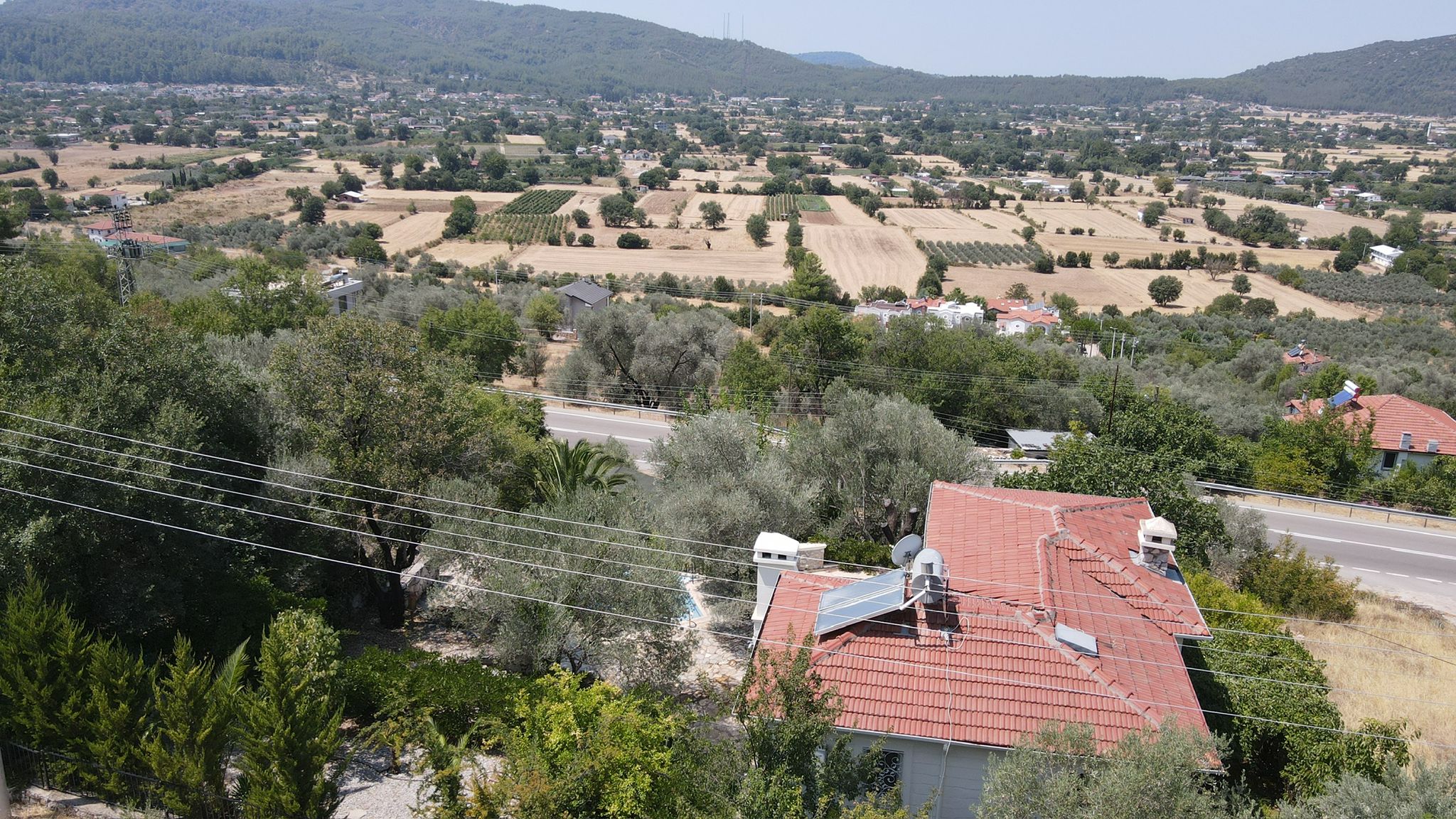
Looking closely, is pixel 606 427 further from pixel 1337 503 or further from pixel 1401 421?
pixel 1401 421

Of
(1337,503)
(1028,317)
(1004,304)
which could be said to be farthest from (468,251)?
(1337,503)

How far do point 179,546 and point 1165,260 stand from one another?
341ft

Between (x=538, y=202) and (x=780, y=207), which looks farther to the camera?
(x=780, y=207)

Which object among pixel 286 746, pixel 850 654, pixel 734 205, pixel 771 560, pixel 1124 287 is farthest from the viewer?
pixel 734 205

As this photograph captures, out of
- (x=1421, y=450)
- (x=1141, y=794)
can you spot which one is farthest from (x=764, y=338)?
(x=1141, y=794)

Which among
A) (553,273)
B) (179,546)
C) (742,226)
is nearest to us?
(179,546)

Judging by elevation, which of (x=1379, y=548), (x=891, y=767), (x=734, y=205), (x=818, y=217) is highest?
(x=891, y=767)

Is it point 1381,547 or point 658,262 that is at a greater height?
point 1381,547

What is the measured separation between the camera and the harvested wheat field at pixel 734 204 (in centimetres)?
11719

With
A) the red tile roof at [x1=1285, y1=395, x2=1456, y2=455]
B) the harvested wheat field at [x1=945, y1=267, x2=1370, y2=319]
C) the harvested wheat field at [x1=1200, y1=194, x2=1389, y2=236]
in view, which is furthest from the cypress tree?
the harvested wheat field at [x1=1200, y1=194, x2=1389, y2=236]

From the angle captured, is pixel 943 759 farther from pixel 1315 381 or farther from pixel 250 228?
pixel 250 228

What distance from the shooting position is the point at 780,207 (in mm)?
125938

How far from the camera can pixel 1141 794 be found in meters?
8.69

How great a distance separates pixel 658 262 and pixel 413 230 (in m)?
29.2
